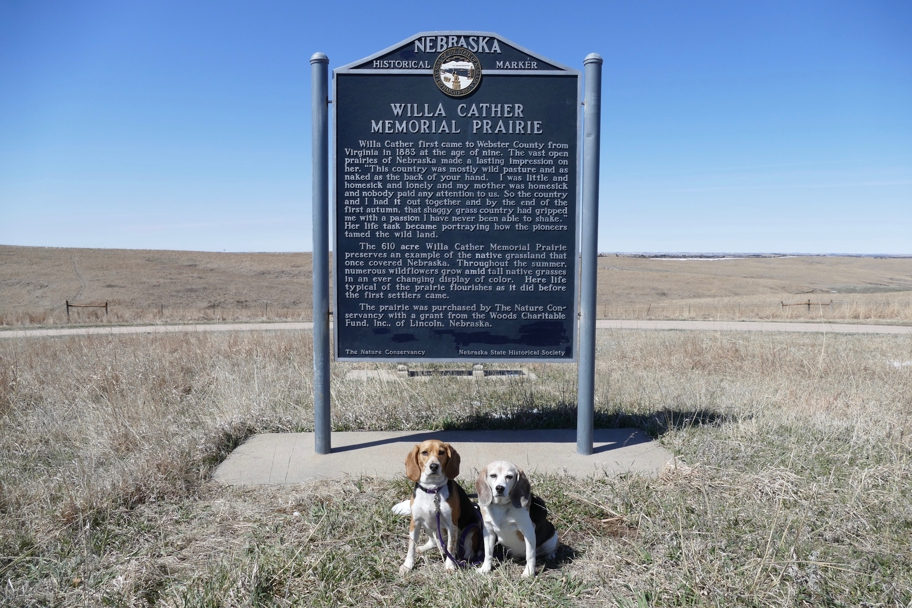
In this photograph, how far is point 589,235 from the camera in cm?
547

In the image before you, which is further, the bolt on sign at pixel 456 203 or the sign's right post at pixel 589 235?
the bolt on sign at pixel 456 203

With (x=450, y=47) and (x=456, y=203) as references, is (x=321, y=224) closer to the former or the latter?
(x=456, y=203)

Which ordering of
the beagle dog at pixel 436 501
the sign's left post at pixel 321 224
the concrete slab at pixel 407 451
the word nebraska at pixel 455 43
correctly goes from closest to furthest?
the beagle dog at pixel 436 501 → the concrete slab at pixel 407 451 → the sign's left post at pixel 321 224 → the word nebraska at pixel 455 43

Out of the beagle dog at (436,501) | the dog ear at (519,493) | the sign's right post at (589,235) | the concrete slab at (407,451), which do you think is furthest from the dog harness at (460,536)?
the sign's right post at (589,235)

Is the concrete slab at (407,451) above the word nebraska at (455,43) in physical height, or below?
below

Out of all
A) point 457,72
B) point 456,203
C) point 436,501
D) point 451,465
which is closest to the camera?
point 436,501

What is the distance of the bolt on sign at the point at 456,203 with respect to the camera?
18.3 feet

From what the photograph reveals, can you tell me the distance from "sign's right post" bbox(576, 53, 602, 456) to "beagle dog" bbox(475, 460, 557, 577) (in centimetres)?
208

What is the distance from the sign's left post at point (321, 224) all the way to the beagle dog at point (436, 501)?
212 centimetres

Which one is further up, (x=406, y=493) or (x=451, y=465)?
(x=451, y=465)

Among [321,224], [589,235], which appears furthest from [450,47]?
[589,235]

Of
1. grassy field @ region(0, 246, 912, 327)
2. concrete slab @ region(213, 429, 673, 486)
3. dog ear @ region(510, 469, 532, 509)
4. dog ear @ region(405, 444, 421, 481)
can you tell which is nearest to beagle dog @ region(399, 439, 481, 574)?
dog ear @ region(405, 444, 421, 481)

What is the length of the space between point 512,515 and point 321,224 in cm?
Result: 318

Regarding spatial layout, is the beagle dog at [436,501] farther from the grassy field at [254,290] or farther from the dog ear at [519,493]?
the grassy field at [254,290]
